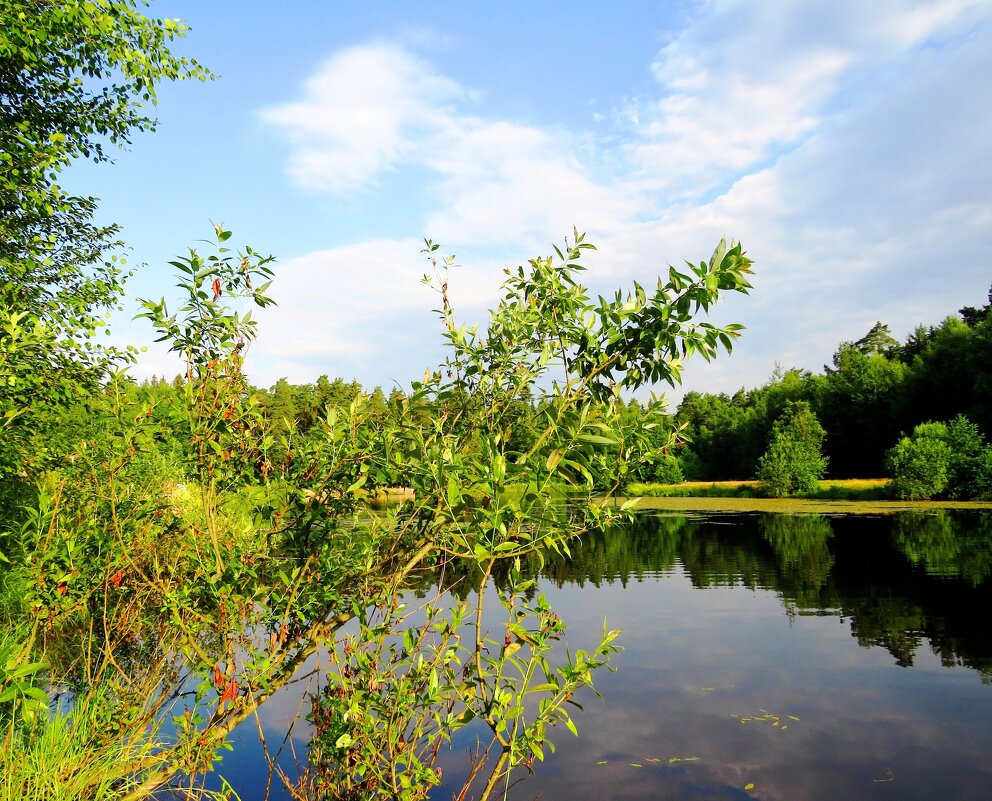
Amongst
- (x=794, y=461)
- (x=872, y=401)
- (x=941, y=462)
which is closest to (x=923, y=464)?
(x=941, y=462)

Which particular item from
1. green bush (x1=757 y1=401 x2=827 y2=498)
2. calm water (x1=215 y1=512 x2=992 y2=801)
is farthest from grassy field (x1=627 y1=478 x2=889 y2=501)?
calm water (x1=215 y1=512 x2=992 y2=801)

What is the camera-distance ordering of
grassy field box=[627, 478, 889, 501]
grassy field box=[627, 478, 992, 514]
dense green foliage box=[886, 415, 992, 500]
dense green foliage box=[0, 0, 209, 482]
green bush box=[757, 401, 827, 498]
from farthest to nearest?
green bush box=[757, 401, 827, 498] < grassy field box=[627, 478, 889, 501] < dense green foliage box=[886, 415, 992, 500] < grassy field box=[627, 478, 992, 514] < dense green foliage box=[0, 0, 209, 482]

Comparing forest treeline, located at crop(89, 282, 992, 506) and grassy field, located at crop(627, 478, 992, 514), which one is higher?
forest treeline, located at crop(89, 282, 992, 506)

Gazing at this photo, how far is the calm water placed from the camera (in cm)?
888

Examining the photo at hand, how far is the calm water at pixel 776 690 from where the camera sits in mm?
8883

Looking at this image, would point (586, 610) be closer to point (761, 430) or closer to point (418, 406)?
point (418, 406)

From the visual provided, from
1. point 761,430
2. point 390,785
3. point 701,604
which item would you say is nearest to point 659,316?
point 390,785

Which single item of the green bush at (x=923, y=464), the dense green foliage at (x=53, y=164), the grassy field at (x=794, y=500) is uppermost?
the dense green foliage at (x=53, y=164)

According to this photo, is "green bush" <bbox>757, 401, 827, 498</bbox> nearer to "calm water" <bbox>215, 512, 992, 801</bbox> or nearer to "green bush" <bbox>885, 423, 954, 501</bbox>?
"green bush" <bbox>885, 423, 954, 501</bbox>

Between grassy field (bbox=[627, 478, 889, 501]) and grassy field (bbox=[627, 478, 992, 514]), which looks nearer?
grassy field (bbox=[627, 478, 992, 514])

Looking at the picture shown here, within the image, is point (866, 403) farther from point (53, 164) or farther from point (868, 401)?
point (53, 164)

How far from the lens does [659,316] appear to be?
362cm

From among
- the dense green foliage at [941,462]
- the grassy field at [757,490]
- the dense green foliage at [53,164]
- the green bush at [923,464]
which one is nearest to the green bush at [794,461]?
the grassy field at [757,490]

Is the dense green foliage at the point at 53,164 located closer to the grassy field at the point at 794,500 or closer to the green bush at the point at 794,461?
the grassy field at the point at 794,500
